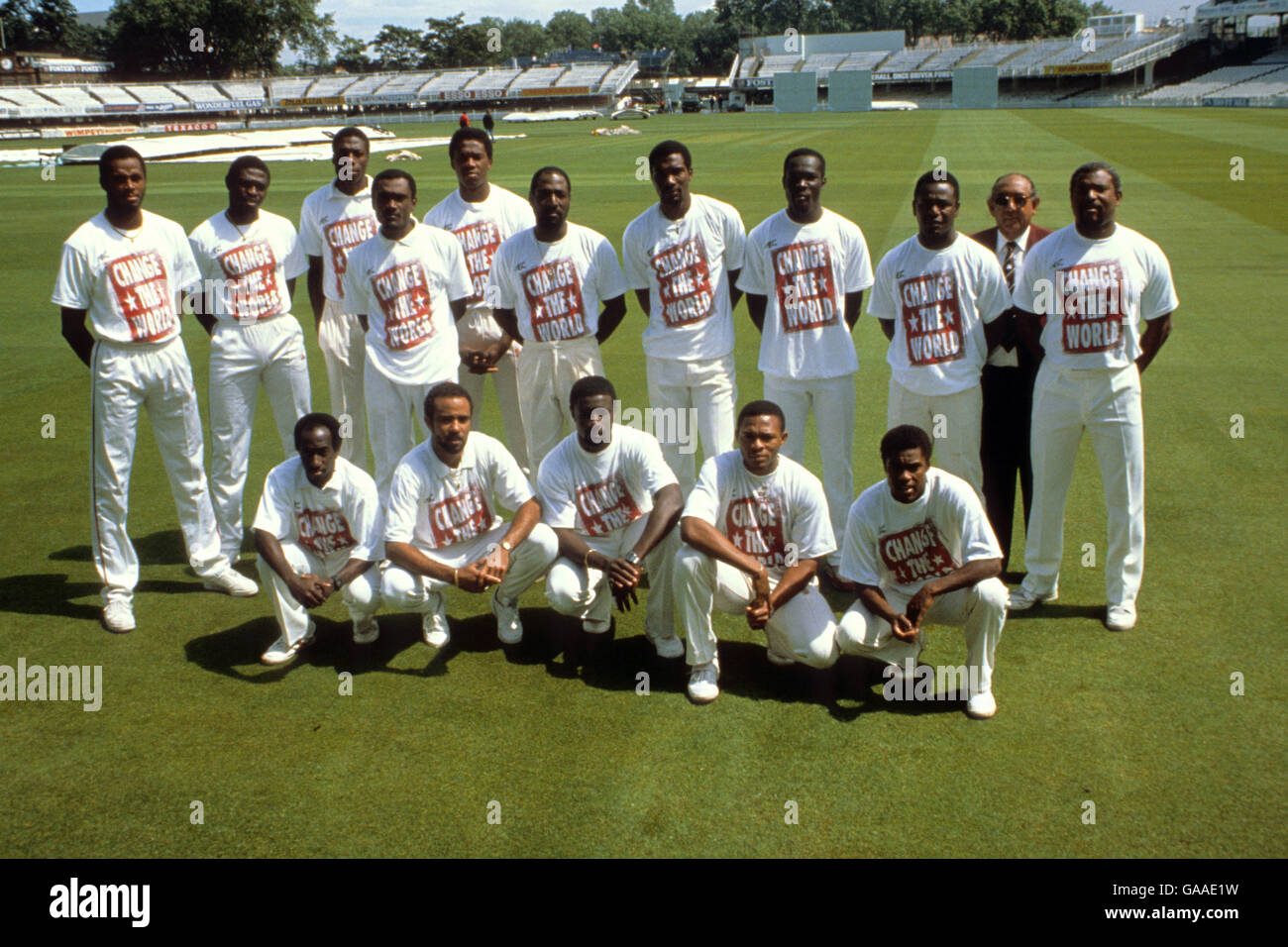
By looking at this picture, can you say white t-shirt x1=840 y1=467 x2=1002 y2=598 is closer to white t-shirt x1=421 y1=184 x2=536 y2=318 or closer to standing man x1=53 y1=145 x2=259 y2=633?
white t-shirt x1=421 y1=184 x2=536 y2=318

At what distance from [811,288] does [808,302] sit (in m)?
0.08

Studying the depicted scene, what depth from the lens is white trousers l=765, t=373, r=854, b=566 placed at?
6.35 metres

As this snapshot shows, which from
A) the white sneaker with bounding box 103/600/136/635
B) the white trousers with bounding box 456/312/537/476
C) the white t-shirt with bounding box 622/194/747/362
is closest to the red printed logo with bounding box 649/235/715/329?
the white t-shirt with bounding box 622/194/747/362

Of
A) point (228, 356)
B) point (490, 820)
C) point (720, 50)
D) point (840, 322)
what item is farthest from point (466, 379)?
point (720, 50)

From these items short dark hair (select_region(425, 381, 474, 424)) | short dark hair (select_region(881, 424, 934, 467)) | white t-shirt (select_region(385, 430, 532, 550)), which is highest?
short dark hair (select_region(425, 381, 474, 424))

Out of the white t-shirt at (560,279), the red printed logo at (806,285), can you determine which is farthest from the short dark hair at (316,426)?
the red printed logo at (806,285)

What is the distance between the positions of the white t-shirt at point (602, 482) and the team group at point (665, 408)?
0.02 meters

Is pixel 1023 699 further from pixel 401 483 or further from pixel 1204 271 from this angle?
pixel 1204 271

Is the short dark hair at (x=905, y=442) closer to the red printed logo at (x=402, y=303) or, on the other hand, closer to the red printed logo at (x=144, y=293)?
the red printed logo at (x=402, y=303)

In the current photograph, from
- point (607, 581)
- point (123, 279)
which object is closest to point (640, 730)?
point (607, 581)

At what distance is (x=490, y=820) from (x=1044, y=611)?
11.7 ft

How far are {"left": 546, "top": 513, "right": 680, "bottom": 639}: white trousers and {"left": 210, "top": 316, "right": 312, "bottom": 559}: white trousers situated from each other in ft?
7.40

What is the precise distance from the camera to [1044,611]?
6129 millimetres

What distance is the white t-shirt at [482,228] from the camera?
7.38 m
